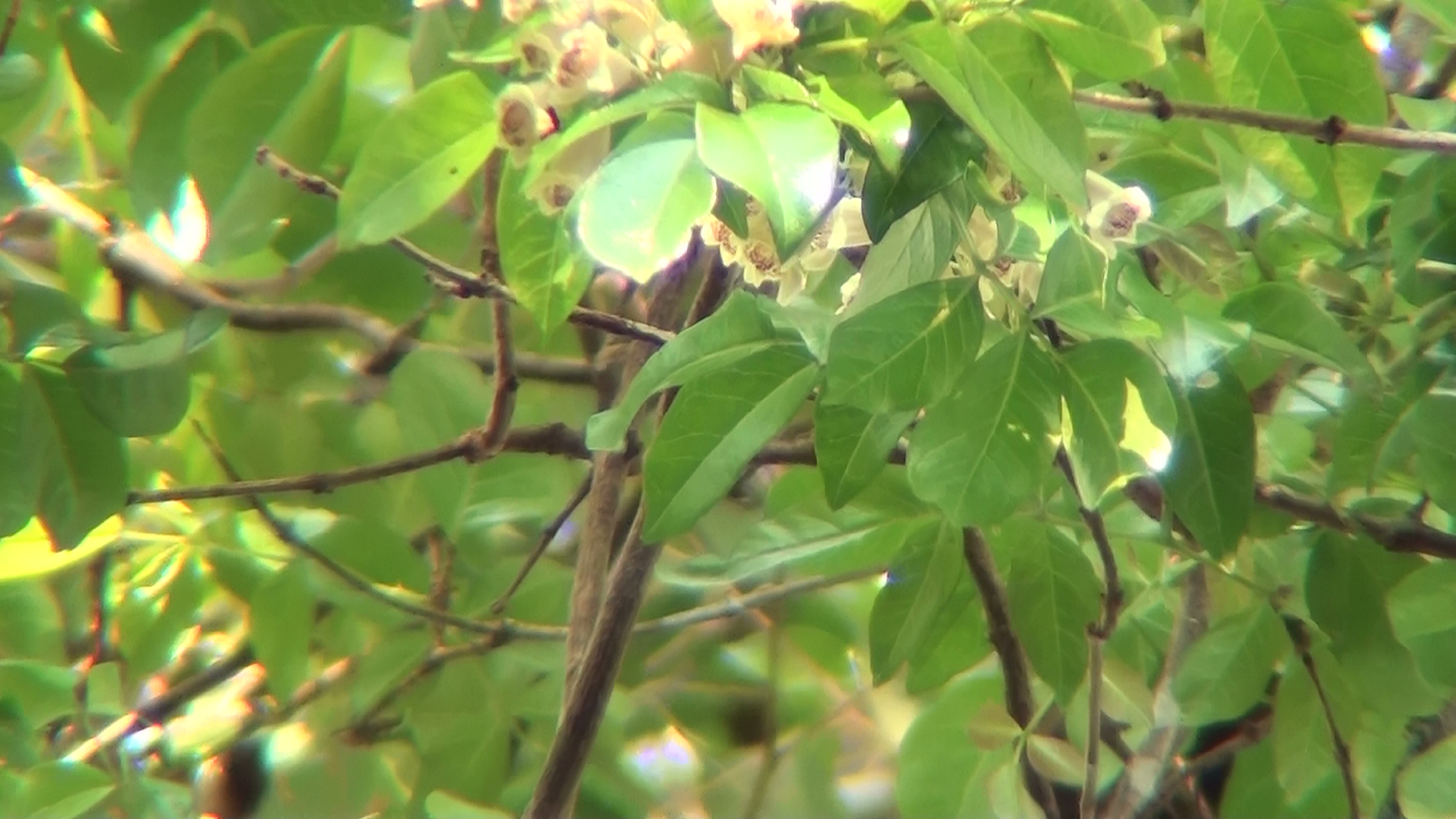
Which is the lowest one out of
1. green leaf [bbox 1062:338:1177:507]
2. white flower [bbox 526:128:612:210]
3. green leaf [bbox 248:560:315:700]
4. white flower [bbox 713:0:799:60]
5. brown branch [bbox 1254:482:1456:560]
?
green leaf [bbox 248:560:315:700]

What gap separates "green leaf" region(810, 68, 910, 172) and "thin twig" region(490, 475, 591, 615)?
0.51 metres

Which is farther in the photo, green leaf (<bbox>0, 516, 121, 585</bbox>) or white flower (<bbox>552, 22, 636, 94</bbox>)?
green leaf (<bbox>0, 516, 121, 585</bbox>)

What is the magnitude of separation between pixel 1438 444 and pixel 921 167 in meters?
0.33

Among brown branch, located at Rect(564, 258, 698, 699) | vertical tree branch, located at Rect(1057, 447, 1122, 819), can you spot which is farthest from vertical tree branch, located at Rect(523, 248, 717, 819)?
vertical tree branch, located at Rect(1057, 447, 1122, 819)

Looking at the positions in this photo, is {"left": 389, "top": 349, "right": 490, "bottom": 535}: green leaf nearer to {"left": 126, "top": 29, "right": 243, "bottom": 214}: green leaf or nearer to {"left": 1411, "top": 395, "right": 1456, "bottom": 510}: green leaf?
{"left": 126, "top": 29, "right": 243, "bottom": 214}: green leaf

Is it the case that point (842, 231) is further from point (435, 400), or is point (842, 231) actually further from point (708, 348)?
point (435, 400)

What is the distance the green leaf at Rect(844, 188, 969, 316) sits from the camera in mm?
476

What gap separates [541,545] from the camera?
0.88 metres

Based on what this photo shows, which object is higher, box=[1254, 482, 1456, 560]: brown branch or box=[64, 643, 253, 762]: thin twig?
box=[1254, 482, 1456, 560]: brown branch

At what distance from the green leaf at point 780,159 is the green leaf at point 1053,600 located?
1.25 feet

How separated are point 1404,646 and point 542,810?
0.46 meters

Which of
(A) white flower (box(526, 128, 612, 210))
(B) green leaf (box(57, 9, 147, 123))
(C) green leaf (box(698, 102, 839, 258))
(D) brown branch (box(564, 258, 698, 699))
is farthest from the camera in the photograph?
(D) brown branch (box(564, 258, 698, 699))

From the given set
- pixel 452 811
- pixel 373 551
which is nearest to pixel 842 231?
pixel 452 811

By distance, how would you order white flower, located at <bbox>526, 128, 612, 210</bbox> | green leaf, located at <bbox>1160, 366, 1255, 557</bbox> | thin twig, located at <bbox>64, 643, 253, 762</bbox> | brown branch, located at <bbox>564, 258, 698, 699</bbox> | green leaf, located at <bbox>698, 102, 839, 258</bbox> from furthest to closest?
thin twig, located at <bbox>64, 643, 253, 762</bbox> < brown branch, located at <bbox>564, 258, 698, 699</bbox> < green leaf, located at <bbox>1160, 366, 1255, 557</bbox> < white flower, located at <bbox>526, 128, 612, 210</bbox> < green leaf, located at <bbox>698, 102, 839, 258</bbox>
